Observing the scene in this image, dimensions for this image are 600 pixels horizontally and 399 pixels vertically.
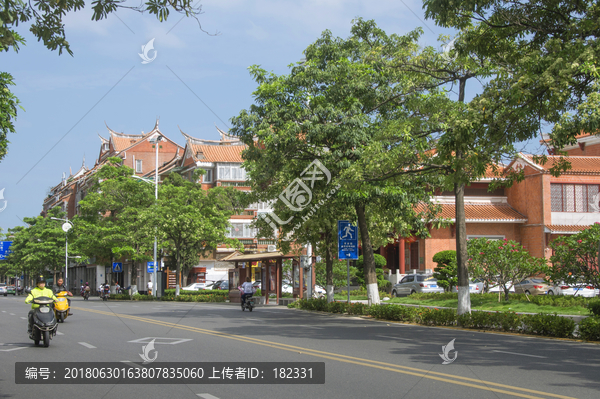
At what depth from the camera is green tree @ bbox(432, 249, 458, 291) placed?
99.1ft

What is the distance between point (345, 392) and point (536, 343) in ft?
23.9

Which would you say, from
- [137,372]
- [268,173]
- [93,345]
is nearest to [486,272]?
[268,173]

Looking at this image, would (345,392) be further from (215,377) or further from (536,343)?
(536,343)

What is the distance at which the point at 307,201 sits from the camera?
938 inches

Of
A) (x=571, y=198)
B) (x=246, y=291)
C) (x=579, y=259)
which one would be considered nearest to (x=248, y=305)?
(x=246, y=291)

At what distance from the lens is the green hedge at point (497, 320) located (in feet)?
45.1

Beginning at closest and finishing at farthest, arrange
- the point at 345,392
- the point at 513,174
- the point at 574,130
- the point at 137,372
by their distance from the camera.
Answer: the point at 345,392 → the point at 137,372 → the point at 574,130 → the point at 513,174

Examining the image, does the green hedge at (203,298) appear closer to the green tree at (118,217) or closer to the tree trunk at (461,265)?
the green tree at (118,217)

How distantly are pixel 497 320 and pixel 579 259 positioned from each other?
Answer: 710 centimetres

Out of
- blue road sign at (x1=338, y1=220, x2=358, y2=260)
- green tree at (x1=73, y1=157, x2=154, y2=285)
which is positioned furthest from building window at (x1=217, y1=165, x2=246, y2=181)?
blue road sign at (x1=338, y1=220, x2=358, y2=260)

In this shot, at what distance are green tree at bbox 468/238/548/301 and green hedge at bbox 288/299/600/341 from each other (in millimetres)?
4981

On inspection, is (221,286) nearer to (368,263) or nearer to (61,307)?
(368,263)

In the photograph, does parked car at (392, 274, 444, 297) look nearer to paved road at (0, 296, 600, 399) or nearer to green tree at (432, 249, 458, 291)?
green tree at (432, 249, 458, 291)

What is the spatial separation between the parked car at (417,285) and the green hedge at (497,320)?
41.9 ft
